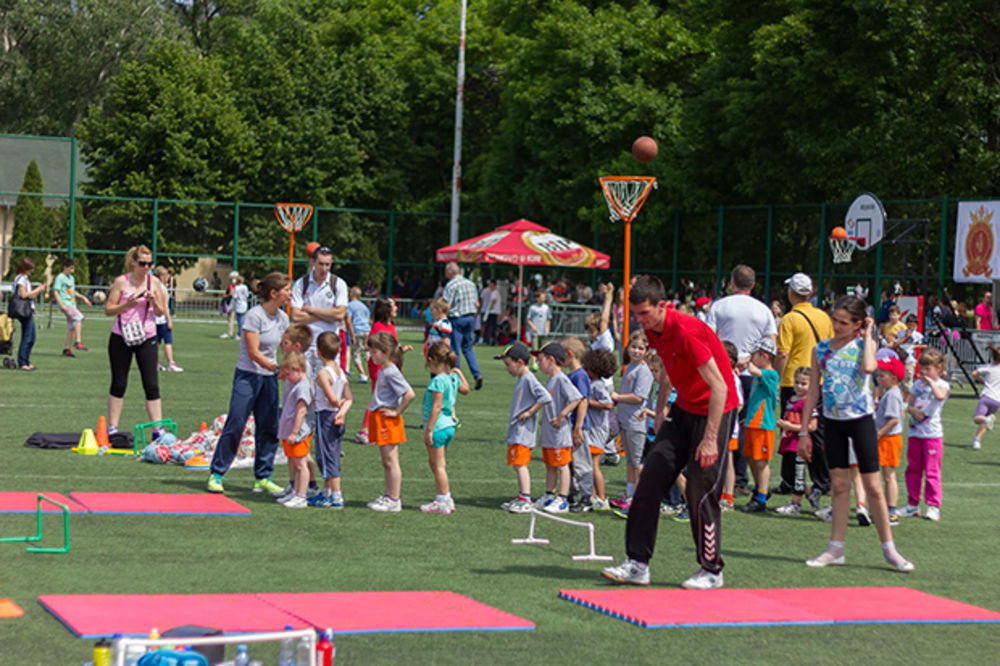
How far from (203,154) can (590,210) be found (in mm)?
17045

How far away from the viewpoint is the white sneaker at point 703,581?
7.91m

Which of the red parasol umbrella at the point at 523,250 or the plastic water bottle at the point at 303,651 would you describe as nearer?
the plastic water bottle at the point at 303,651

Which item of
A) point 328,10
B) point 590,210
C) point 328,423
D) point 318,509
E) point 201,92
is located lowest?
point 318,509

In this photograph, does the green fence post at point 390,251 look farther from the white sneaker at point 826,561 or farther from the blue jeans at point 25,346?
the white sneaker at point 826,561

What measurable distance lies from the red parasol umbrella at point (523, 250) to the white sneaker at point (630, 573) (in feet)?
75.0

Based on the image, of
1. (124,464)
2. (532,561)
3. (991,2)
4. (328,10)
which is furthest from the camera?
(328,10)

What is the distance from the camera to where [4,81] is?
6456 cm

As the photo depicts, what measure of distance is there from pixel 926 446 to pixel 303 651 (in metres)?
7.79

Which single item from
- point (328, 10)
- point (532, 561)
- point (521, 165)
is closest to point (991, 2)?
point (521, 165)

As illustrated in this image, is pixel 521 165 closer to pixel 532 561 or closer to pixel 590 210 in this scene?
pixel 590 210

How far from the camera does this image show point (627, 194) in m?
17.1

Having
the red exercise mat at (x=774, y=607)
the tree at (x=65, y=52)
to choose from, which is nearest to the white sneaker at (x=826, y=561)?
the red exercise mat at (x=774, y=607)

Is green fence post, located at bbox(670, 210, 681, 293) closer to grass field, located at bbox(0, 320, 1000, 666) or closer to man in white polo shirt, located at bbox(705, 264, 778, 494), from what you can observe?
grass field, located at bbox(0, 320, 1000, 666)

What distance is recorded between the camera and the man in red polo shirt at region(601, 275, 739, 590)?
7.81 metres
